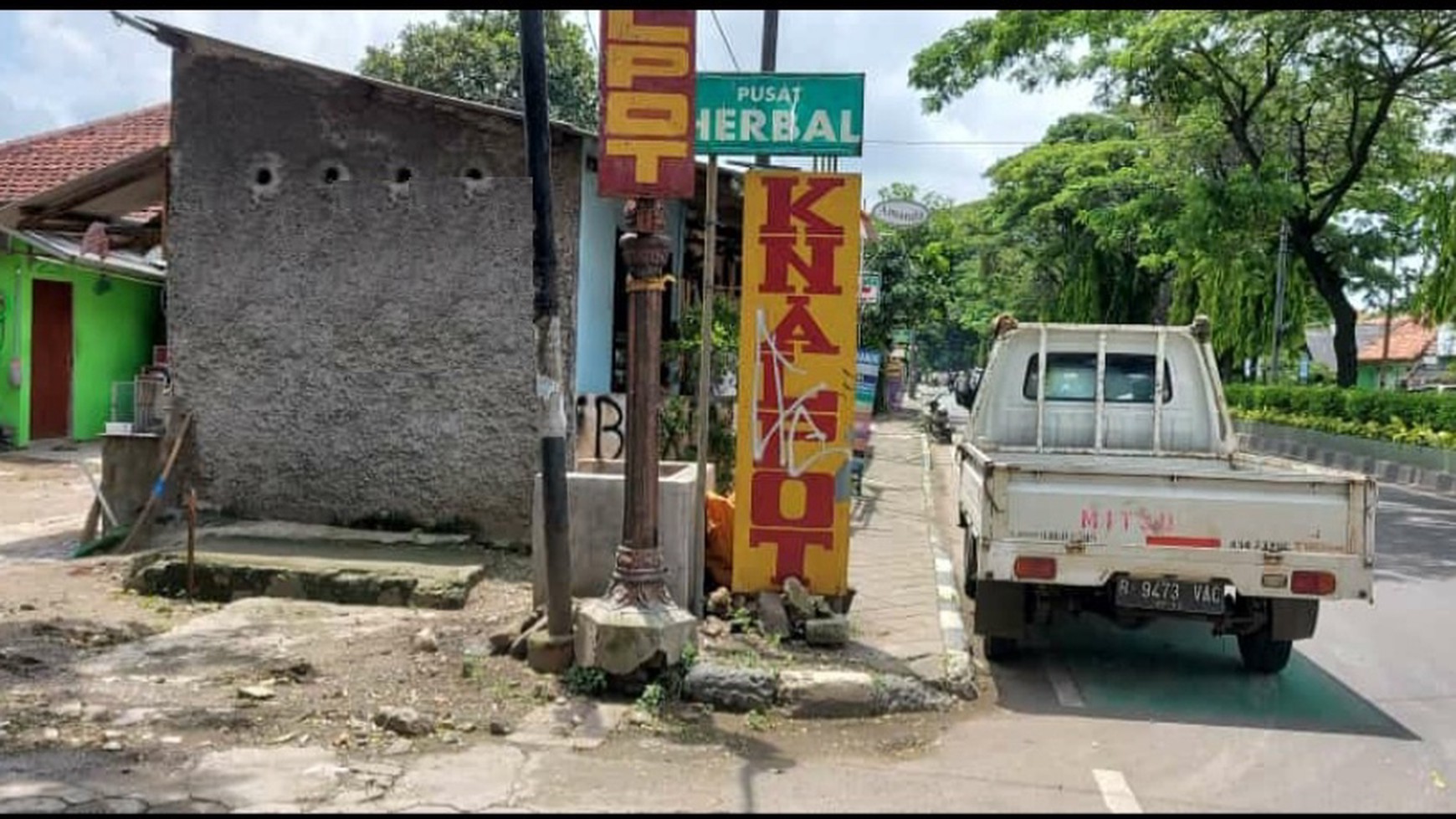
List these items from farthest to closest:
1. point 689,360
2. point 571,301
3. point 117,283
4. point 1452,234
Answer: point 1452,234, point 117,283, point 689,360, point 571,301

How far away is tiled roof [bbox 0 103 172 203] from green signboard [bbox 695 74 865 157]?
Answer: 13394mm

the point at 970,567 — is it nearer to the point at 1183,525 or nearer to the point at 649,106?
the point at 1183,525

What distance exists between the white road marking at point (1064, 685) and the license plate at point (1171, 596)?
564mm

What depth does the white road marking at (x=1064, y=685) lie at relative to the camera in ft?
19.8

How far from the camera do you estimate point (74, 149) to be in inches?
747

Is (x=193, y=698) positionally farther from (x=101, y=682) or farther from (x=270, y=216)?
(x=270, y=216)

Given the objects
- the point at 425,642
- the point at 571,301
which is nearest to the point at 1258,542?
the point at 425,642

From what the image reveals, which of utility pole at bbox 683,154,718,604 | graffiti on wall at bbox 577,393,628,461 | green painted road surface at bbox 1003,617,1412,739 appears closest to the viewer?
green painted road surface at bbox 1003,617,1412,739

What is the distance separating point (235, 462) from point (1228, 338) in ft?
104

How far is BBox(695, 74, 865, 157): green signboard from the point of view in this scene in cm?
652

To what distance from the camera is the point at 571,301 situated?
29.8 feet

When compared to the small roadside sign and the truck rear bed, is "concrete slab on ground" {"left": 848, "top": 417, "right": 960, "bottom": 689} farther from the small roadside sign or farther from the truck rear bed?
the small roadside sign

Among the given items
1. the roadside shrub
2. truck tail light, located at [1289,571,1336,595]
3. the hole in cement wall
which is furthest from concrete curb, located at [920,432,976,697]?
the roadside shrub

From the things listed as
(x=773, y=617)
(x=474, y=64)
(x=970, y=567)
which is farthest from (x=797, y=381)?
(x=474, y=64)
